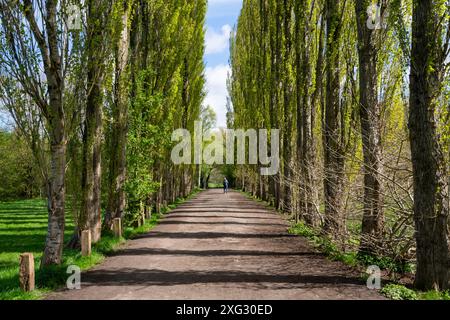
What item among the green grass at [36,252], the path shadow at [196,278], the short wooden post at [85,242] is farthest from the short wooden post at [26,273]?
the short wooden post at [85,242]

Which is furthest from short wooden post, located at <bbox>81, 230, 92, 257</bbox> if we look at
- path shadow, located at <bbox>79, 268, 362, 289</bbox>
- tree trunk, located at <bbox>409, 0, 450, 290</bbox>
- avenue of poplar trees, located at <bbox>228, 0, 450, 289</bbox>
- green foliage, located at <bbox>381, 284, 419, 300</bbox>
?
tree trunk, located at <bbox>409, 0, 450, 290</bbox>

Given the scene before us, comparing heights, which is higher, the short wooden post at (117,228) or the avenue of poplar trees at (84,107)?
the avenue of poplar trees at (84,107)

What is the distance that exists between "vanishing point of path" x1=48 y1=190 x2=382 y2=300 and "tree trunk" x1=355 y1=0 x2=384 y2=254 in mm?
1044

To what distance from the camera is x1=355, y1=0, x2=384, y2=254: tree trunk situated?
9.92 meters

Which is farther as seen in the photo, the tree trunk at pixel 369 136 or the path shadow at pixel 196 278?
the tree trunk at pixel 369 136

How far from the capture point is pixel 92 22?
10555 mm

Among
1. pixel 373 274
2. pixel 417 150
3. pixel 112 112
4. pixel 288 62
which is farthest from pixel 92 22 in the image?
pixel 288 62

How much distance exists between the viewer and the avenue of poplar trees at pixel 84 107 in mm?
9312

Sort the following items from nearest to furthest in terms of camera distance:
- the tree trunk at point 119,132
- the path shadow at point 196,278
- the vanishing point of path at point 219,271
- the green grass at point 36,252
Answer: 1. the vanishing point of path at point 219,271
2. the green grass at point 36,252
3. the path shadow at point 196,278
4. the tree trunk at point 119,132

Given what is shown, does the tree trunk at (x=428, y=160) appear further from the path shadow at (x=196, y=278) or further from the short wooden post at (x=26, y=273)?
the short wooden post at (x=26, y=273)

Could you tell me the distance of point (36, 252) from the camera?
1291 cm

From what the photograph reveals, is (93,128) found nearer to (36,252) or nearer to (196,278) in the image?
(36,252)

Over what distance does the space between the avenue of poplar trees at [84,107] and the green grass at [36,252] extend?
0.61 metres

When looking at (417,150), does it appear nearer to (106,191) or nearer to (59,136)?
(59,136)
